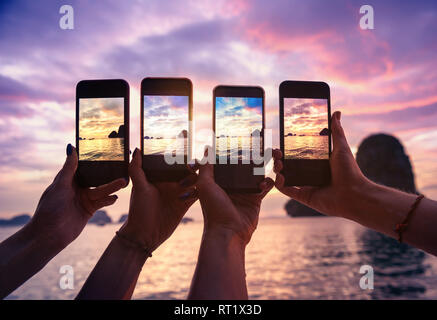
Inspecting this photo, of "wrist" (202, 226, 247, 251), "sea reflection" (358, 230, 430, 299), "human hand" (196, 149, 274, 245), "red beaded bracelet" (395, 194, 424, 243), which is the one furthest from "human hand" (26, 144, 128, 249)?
"sea reflection" (358, 230, 430, 299)

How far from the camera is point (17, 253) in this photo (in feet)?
8.91

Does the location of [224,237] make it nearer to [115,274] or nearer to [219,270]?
[219,270]

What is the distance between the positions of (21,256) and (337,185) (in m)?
2.94

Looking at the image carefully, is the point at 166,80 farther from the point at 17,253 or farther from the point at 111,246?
the point at 17,253

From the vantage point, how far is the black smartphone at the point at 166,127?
350cm

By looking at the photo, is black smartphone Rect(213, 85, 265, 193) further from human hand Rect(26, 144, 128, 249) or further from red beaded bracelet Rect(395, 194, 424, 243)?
red beaded bracelet Rect(395, 194, 424, 243)

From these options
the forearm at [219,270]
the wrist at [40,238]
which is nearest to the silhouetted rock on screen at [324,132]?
the forearm at [219,270]

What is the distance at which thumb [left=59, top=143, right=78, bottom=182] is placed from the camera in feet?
11.0

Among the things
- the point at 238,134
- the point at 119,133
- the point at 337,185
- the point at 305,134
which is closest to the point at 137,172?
the point at 119,133

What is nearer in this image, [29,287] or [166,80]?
[166,80]

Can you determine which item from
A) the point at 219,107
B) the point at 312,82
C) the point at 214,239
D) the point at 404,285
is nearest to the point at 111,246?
the point at 214,239

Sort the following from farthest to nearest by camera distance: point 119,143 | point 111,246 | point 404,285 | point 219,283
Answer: point 404,285 → point 119,143 → point 111,246 → point 219,283

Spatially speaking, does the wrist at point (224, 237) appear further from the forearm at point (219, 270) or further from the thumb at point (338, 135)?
the thumb at point (338, 135)
